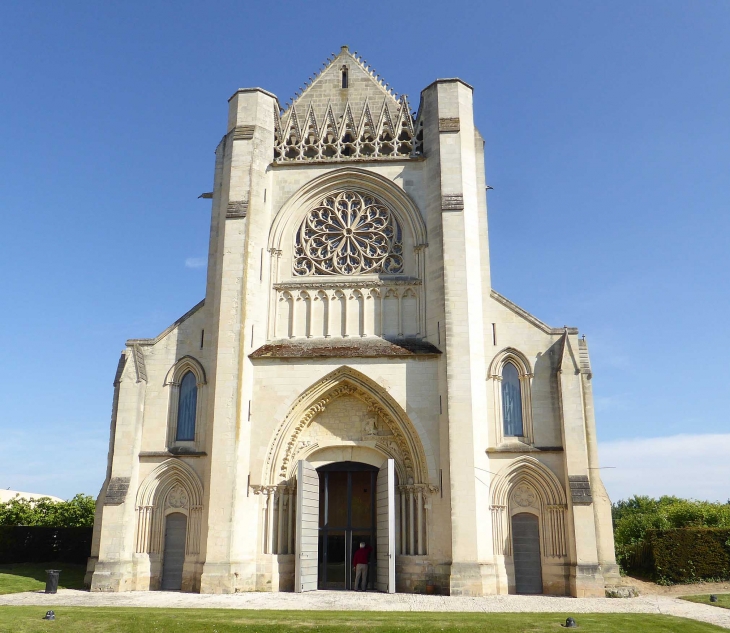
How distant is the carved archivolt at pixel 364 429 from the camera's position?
19.6 meters

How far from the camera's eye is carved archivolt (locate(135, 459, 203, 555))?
1944 cm

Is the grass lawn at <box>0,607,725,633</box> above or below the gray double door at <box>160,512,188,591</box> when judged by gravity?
below

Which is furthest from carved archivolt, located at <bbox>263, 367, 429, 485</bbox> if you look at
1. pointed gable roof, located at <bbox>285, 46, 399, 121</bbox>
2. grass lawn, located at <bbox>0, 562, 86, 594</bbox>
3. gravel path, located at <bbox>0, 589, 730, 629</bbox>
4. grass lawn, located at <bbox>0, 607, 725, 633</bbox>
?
pointed gable roof, located at <bbox>285, 46, 399, 121</bbox>

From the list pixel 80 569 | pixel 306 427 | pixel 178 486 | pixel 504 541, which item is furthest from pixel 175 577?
pixel 504 541

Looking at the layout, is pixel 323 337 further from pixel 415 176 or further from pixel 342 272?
pixel 415 176

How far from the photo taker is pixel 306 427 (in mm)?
20453

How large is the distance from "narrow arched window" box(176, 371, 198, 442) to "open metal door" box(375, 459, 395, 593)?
18.8 feet

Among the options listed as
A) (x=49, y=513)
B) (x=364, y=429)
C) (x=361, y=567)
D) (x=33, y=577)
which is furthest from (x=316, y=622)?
(x=49, y=513)

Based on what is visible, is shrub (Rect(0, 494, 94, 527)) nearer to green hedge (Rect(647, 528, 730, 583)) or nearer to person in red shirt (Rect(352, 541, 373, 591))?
person in red shirt (Rect(352, 541, 373, 591))

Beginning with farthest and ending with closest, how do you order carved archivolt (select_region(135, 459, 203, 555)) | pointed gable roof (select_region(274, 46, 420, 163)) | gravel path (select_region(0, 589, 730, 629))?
1. pointed gable roof (select_region(274, 46, 420, 163))
2. carved archivolt (select_region(135, 459, 203, 555))
3. gravel path (select_region(0, 589, 730, 629))

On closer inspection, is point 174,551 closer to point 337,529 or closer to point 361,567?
point 337,529

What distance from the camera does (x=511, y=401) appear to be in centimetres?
2000

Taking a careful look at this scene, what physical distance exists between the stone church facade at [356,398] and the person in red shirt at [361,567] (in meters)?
0.42

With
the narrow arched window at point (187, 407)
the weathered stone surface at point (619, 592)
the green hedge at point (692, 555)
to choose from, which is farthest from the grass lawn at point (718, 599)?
the narrow arched window at point (187, 407)
